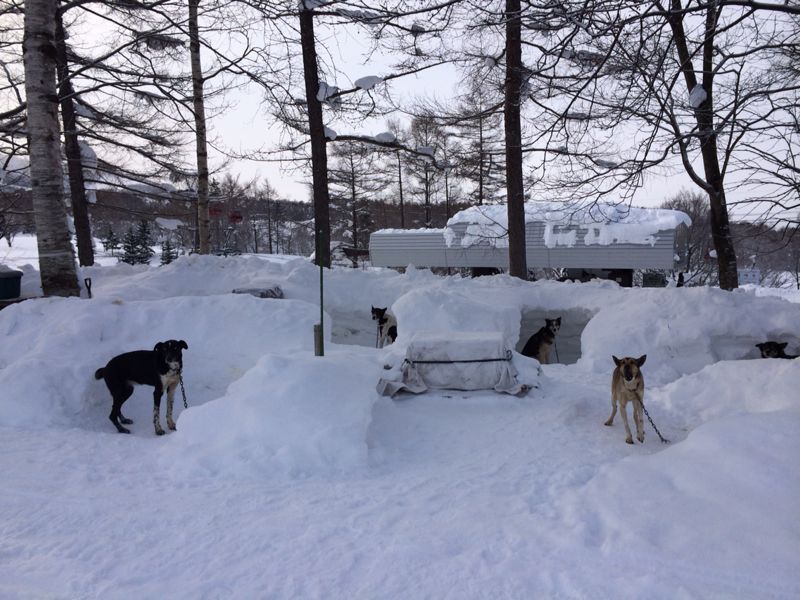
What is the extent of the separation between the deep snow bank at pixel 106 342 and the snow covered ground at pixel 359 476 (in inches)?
1.0

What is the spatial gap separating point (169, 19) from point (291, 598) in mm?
8129

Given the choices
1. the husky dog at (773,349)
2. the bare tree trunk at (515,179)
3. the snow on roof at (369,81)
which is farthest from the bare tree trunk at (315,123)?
the husky dog at (773,349)

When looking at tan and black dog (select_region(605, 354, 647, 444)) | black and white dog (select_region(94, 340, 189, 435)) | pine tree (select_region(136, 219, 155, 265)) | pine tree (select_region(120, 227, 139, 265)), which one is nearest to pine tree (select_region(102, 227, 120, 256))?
pine tree (select_region(136, 219, 155, 265))

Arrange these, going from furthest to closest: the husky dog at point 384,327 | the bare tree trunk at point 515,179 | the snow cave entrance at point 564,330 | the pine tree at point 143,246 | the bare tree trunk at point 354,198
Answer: the pine tree at point 143,246, the bare tree trunk at point 354,198, the snow cave entrance at point 564,330, the bare tree trunk at point 515,179, the husky dog at point 384,327

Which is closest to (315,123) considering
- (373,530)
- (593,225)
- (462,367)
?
(462,367)

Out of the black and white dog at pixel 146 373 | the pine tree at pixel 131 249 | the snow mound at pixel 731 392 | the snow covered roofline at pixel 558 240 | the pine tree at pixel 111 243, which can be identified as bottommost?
the snow mound at pixel 731 392

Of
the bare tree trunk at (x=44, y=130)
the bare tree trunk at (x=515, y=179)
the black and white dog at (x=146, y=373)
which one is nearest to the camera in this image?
the black and white dog at (x=146, y=373)

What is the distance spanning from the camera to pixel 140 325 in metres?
6.80

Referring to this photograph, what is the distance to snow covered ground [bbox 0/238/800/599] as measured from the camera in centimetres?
261

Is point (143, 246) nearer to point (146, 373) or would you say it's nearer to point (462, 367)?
point (146, 373)

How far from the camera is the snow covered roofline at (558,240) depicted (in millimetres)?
19297

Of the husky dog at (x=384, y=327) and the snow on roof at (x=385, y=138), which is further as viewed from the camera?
the snow on roof at (x=385, y=138)

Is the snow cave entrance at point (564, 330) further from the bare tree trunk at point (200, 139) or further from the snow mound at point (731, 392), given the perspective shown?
the bare tree trunk at point (200, 139)

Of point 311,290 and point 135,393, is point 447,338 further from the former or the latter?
point 311,290
